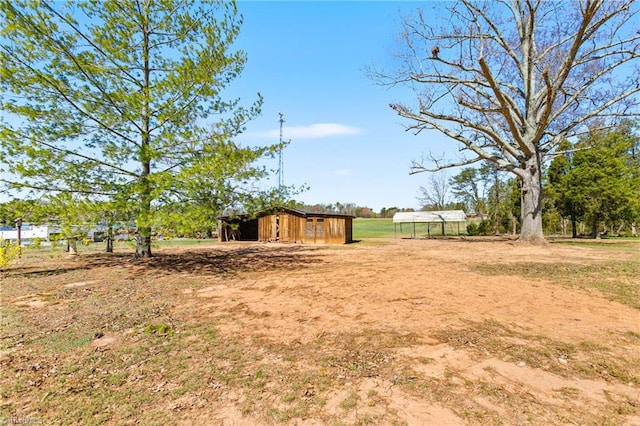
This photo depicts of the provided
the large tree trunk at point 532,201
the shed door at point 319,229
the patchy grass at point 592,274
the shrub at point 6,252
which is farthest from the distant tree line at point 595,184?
the shrub at point 6,252

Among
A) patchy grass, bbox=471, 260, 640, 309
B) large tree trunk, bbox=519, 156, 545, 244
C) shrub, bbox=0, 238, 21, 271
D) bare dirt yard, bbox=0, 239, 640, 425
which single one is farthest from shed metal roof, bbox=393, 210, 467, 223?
shrub, bbox=0, 238, 21, 271

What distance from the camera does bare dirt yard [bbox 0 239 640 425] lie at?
7.48ft

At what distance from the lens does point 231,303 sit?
17.2 feet

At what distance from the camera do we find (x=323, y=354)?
127 inches

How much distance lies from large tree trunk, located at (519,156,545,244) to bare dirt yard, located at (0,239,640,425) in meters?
9.52

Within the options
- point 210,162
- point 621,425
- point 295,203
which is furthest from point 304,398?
point 295,203

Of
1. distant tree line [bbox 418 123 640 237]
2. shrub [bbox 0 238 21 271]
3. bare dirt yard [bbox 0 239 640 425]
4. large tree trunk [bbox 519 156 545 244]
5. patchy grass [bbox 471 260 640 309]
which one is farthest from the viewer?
distant tree line [bbox 418 123 640 237]

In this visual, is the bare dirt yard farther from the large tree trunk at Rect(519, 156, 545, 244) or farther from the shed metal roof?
the shed metal roof

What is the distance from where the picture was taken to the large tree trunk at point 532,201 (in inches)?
584

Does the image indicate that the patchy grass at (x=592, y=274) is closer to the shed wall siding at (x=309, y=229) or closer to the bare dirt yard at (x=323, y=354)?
the bare dirt yard at (x=323, y=354)

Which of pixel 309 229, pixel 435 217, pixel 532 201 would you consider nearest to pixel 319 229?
pixel 309 229

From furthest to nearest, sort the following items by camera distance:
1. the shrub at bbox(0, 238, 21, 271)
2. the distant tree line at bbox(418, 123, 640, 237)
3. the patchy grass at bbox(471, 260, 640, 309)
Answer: the distant tree line at bbox(418, 123, 640, 237), the shrub at bbox(0, 238, 21, 271), the patchy grass at bbox(471, 260, 640, 309)

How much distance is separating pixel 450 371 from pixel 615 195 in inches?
982

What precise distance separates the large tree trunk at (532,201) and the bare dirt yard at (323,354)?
9.52 metres
